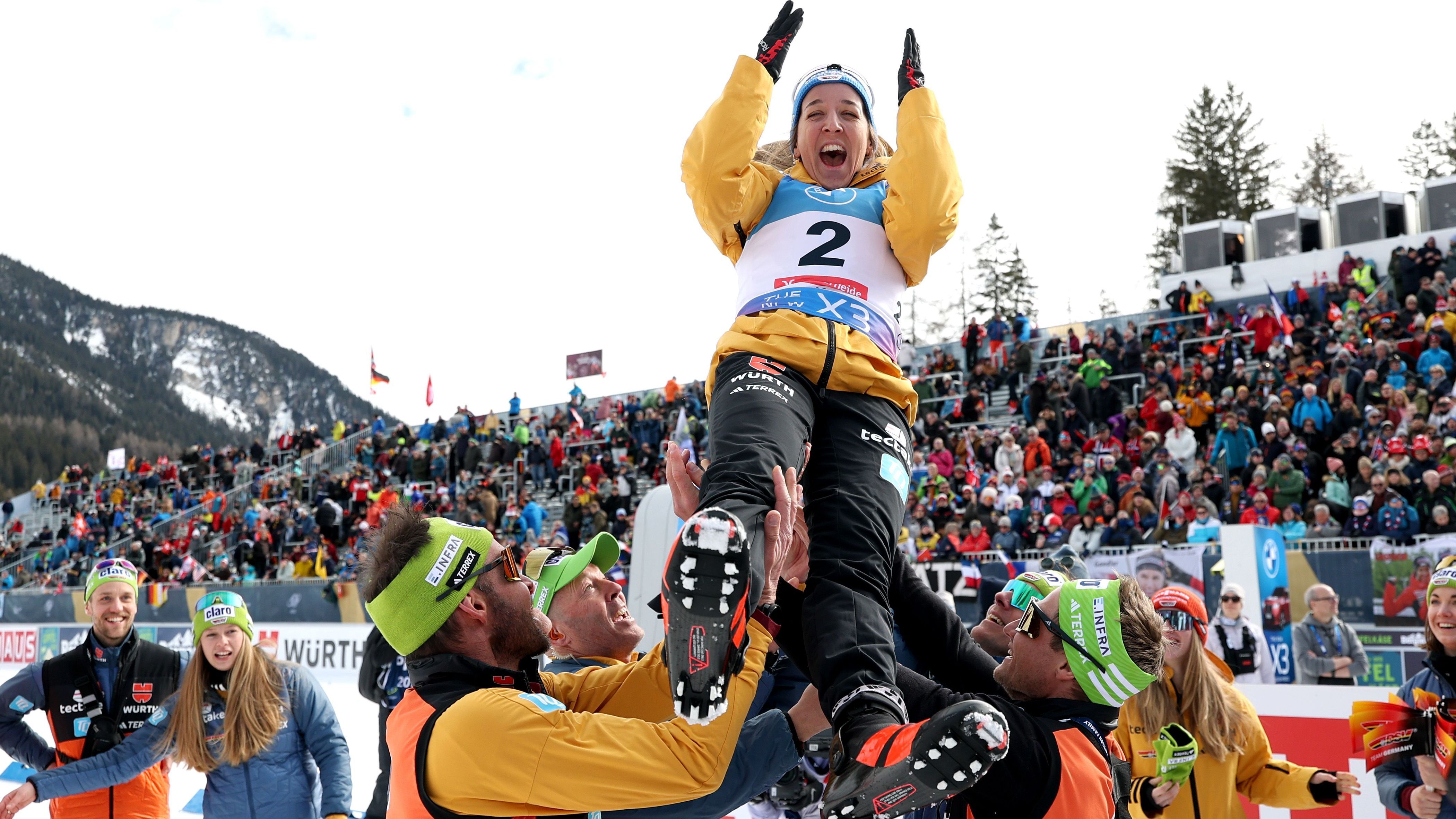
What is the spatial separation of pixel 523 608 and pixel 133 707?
2904mm

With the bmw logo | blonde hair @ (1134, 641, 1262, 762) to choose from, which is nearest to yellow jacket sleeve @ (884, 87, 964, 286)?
blonde hair @ (1134, 641, 1262, 762)

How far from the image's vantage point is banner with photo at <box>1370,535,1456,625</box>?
8.79 meters

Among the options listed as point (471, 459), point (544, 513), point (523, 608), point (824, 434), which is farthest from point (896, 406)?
point (471, 459)

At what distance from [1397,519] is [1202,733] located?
7.23 meters

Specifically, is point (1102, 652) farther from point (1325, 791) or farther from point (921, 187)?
point (1325, 791)

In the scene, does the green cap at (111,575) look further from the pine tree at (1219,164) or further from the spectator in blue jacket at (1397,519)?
the pine tree at (1219,164)

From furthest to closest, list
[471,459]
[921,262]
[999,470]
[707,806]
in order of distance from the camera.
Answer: [471,459]
[999,470]
[921,262]
[707,806]

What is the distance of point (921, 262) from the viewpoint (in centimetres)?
274

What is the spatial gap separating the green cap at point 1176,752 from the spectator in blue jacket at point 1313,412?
10.4m

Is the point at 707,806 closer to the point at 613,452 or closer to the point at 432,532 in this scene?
the point at 432,532

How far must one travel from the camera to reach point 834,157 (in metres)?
2.89

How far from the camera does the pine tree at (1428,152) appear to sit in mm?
41656

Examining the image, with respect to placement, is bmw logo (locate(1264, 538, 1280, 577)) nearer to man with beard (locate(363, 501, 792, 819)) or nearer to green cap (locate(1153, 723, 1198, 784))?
green cap (locate(1153, 723, 1198, 784))

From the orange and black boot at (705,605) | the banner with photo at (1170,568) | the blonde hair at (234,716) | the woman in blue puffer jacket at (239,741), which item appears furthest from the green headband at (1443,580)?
the banner with photo at (1170,568)
